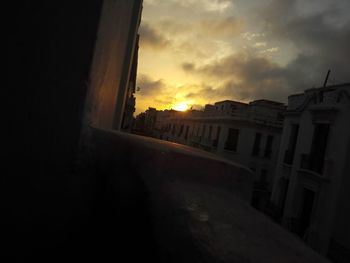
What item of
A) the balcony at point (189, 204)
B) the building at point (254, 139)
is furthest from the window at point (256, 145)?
the balcony at point (189, 204)

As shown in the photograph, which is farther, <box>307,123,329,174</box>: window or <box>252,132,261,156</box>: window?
<box>252,132,261,156</box>: window

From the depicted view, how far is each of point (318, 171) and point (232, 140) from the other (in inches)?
524

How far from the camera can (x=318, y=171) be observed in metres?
15.7

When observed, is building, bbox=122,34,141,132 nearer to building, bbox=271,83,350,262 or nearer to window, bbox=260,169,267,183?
building, bbox=271,83,350,262

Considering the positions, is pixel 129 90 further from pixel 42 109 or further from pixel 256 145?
pixel 256 145

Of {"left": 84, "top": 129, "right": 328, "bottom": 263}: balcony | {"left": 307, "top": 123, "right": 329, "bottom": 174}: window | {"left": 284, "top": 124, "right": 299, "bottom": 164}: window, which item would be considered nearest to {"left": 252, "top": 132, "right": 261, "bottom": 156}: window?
{"left": 284, "top": 124, "right": 299, "bottom": 164}: window

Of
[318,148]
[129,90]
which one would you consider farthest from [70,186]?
[318,148]

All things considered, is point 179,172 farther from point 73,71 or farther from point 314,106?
point 314,106

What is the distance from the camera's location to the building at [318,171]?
1352 centimetres

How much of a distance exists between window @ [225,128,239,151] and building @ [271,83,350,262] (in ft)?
29.1

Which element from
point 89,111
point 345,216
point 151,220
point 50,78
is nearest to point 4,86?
point 50,78

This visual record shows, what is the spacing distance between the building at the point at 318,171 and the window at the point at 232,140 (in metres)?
8.87

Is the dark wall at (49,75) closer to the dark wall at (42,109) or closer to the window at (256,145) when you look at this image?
the dark wall at (42,109)

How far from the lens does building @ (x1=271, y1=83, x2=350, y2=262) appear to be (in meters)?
13.5
